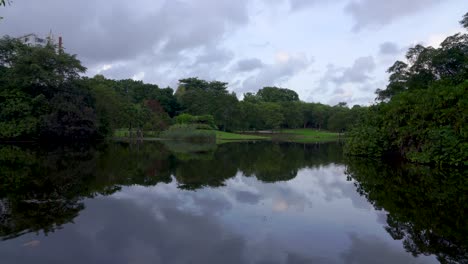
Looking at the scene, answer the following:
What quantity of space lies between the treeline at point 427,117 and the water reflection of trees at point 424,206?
6.24 ft

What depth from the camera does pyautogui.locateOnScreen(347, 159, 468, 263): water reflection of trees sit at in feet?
23.5

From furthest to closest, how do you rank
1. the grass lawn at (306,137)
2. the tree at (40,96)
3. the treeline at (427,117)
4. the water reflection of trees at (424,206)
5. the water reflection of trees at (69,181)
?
the grass lawn at (306,137) → the tree at (40,96) → the treeline at (427,117) → the water reflection of trees at (69,181) → the water reflection of trees at (424,206)

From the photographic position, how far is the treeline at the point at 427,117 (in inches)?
755

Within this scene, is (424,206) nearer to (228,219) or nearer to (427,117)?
(228,219)

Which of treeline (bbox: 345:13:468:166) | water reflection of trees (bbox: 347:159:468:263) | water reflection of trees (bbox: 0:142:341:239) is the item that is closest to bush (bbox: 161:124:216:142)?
treeline (bbox: 345:13:468:166)

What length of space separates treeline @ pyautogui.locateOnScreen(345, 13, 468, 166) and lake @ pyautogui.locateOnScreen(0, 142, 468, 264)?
3.78 metres

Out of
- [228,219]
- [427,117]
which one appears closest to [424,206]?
[228,219]

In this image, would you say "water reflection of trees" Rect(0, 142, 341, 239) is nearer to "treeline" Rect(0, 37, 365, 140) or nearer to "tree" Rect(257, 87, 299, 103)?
"treeline" Rect(0, 37, 365, 140)

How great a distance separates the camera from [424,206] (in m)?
10.3

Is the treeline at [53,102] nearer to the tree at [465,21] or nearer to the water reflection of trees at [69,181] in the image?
the tree at [465,21]

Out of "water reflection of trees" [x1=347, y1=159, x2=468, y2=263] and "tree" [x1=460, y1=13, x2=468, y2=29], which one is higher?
"tree" [x1=460, y1=13, x2=468, y2=29]

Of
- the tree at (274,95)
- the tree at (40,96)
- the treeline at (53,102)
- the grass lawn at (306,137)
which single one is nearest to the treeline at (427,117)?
the treeline at (53,102)

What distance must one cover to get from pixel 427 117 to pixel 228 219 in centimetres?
1684

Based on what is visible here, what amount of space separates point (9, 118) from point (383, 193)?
3971cm
